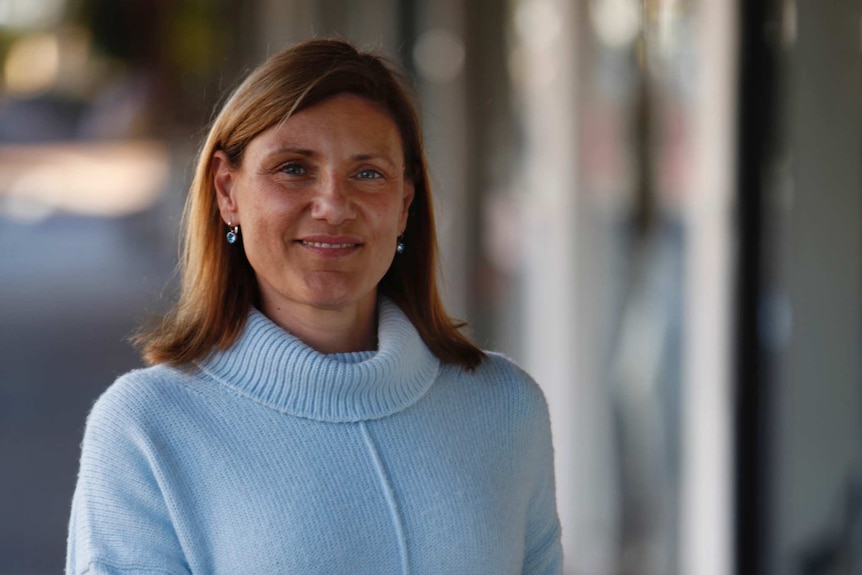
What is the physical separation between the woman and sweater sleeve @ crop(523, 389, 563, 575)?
0.02m

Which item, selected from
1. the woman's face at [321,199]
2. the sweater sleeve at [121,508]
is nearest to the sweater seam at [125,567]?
the sweater sleeve at [121,508]

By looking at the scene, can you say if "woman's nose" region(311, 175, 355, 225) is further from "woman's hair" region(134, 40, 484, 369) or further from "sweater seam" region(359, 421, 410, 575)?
"sweater seam" region(359, 421, 410, 575)

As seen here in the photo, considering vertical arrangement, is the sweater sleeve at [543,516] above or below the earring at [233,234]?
below

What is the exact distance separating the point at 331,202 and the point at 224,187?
0.18 m

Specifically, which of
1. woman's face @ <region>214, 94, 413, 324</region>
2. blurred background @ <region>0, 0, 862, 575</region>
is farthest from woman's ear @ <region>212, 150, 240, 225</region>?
blurred background @ <region>0, 0, 862, 575</region>

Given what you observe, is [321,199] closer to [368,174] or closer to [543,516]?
[368,174]

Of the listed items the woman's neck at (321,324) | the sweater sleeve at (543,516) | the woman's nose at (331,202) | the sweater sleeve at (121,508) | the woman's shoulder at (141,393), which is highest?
the woman's nose at (331,202)

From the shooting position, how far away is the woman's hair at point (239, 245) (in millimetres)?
1654

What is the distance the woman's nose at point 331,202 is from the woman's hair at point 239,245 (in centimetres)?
10

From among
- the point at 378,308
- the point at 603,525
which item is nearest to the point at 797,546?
the point at 603,525

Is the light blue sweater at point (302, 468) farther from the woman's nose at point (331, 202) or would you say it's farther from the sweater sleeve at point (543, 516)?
the woman's nose at point (331, 202)

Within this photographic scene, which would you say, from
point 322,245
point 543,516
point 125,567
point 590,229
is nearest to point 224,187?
point 322,245

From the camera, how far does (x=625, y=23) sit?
14.9 ft

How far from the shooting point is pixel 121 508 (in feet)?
5.11
